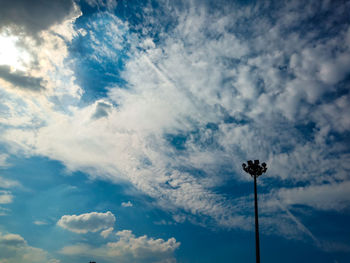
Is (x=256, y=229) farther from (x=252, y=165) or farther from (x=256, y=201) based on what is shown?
(x=252, y=165)

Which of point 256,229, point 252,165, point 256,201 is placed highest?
point 252,165

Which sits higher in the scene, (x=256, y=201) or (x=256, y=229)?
(x=256, y=201)

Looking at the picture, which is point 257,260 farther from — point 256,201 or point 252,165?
point 252,165

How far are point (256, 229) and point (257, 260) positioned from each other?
2076 millimetres

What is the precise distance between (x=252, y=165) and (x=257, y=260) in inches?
293

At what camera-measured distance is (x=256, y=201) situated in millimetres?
17125

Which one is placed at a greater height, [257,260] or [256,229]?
[256,229]

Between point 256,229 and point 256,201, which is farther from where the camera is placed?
point 256,201

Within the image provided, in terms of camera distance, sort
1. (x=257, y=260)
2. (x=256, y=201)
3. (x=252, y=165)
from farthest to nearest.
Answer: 1. (x=252, y=165)
2. (x=256, y=201)
3. (x=257, y=260)

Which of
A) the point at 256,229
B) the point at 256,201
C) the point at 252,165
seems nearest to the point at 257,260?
the point at 256,229

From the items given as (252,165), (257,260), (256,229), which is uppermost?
(252,165)

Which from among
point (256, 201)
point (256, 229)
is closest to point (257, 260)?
point (256, 229)

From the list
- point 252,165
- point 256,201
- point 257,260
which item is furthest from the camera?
point 252,165

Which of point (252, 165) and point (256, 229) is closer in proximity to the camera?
point (256, 229)
